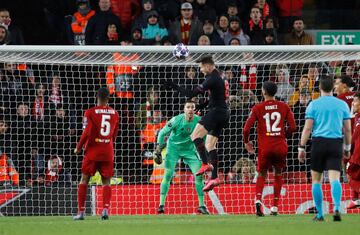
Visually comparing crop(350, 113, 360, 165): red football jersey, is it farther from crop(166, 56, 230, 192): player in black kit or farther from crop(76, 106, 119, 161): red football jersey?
crop(76, 106, 119, 161): red football jersey

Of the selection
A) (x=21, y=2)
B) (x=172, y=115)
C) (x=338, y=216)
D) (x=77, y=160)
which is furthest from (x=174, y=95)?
(x=338, y=216)

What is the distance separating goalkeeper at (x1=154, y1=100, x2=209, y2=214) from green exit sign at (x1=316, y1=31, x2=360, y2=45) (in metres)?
4.86

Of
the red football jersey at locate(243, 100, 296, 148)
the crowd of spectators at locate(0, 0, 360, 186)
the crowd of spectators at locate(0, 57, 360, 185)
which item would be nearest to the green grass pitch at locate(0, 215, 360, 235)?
the red football jersey at locate(243, 100, 296, 148)

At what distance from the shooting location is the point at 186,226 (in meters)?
13.5

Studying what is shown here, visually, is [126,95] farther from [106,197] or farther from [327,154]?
[327,154]

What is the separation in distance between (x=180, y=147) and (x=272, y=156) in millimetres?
2541

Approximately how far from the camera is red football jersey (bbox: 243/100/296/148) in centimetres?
1589

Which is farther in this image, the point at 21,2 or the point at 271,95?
the point at 21,2

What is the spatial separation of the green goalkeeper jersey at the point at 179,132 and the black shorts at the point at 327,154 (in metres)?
4.35

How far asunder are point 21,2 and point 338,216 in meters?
9.90

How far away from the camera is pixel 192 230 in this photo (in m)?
12.8

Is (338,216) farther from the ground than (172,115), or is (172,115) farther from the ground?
(172,115)

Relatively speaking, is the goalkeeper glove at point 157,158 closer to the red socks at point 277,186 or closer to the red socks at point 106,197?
the red socks at point 106,197

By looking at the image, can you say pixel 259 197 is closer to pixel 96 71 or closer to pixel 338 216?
pixel 338 216
